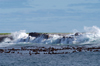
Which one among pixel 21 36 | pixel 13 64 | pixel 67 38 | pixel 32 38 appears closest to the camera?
pixel 13 64

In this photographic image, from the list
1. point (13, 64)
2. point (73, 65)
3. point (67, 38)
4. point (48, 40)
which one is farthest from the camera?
point (48, 40)

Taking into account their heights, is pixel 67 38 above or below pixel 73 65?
above

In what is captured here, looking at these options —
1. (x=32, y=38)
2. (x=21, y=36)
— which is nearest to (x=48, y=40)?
(x=32, y=38)

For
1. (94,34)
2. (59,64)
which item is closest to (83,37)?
(94,34)

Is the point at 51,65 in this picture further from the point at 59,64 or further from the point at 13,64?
the point at 13,64

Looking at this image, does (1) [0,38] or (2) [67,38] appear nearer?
(2) [67,38]

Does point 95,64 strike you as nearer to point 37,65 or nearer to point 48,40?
point 37,65

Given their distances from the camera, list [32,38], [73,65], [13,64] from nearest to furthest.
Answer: [73,65] → [13,64] → [32,38]

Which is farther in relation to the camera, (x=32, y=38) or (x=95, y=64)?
(x=32, y=38)

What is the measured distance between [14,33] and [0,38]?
5046 millimetres

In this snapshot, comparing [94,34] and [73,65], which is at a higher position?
[94,34]

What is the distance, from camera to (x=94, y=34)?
65.1 meters

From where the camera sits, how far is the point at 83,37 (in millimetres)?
62781

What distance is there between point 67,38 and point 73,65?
136ft
